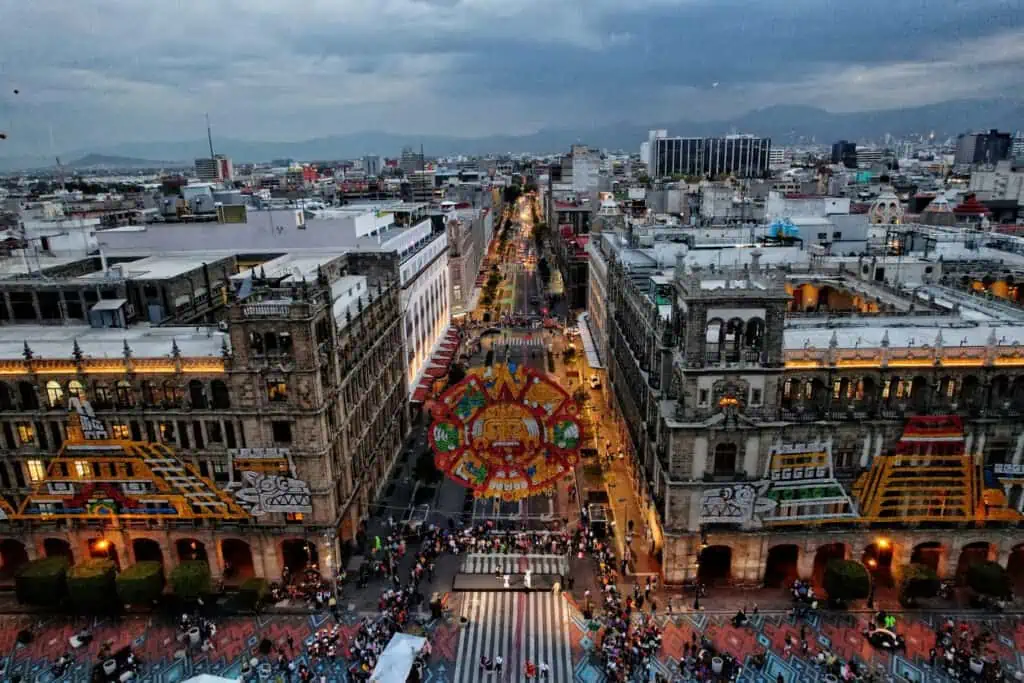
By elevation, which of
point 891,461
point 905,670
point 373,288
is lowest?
point 905,670

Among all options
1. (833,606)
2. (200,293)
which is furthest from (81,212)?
(833,606)

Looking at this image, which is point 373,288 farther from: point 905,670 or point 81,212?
point 81,212

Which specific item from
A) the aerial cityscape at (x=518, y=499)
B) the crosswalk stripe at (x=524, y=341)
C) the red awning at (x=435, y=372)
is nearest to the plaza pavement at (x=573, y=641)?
the aerial cityscape at (x=518, y=499)

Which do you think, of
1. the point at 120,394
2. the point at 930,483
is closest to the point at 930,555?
the point at 930,483

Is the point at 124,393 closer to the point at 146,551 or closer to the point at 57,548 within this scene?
the point at 146,551

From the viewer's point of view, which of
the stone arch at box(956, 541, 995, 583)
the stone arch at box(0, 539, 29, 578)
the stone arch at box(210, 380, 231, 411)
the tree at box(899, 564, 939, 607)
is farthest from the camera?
the stone arch at box(0, 539, 29, 578)

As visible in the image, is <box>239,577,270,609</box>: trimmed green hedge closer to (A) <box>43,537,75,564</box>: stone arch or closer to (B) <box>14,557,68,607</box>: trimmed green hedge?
(B) <box>14,557,68,607</box>: trimmed green hedge

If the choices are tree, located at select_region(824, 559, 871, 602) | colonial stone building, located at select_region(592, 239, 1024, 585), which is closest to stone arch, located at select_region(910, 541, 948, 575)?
colonial stone building, located at select_region(592, 239, 1024, 585)

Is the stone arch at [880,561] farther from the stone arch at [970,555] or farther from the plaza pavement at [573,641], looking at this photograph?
the stone arch at [970,555]
